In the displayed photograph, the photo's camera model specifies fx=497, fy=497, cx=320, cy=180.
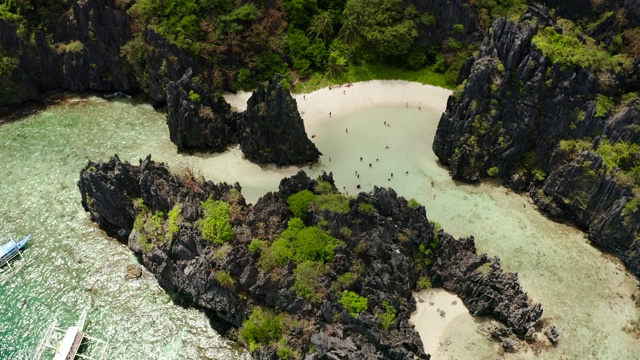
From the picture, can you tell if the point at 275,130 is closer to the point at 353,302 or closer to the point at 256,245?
the point at 256,245

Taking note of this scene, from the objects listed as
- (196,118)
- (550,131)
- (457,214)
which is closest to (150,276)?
(196,118)

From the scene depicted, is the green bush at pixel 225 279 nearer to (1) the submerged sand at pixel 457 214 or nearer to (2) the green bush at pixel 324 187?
(2) the green bush at pixel 324 187

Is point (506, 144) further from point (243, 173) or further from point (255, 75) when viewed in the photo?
point (255, 75)

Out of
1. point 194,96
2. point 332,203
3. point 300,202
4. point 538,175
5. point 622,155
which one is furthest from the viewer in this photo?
point 194,96

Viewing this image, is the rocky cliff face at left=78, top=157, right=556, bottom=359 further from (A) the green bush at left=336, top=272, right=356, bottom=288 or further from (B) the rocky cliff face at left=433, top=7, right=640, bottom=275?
(B) the rocky cliff face at left=433, top=7, right=640, bottom=275

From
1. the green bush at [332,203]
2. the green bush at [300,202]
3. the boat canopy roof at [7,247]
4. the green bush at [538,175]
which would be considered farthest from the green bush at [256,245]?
the green bush at [538,175]

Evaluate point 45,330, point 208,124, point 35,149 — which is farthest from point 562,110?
point 35,149

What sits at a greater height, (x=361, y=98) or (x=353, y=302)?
(x=361, y=98)
